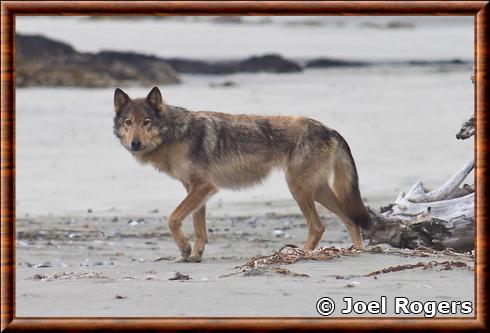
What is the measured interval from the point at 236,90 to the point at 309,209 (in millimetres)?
9523

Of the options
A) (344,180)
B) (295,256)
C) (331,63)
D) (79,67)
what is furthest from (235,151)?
(331,63)

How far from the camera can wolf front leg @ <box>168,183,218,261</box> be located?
8406 millimetres

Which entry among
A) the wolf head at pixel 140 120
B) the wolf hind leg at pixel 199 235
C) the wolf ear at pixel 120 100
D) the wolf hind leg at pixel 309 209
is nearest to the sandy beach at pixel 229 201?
the wolf hind leg at pixel 199 235

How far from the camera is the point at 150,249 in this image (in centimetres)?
955

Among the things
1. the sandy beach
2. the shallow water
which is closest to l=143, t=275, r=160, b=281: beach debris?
the sandy beach

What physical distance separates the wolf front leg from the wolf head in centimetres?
52

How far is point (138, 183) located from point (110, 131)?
210 cm

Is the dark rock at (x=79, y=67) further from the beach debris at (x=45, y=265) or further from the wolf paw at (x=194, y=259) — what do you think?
the wolf paw at (x=194, y=259)

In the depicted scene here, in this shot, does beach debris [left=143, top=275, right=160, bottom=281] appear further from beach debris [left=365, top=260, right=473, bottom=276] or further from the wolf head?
the wolf head

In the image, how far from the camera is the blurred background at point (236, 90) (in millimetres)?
12492

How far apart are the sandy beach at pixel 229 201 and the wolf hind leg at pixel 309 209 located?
1.73 ft

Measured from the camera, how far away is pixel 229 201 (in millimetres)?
12039

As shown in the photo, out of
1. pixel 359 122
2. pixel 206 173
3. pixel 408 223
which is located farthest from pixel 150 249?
pixel 359 122

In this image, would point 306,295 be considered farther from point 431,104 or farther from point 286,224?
point 431,104
